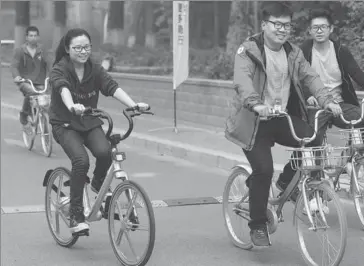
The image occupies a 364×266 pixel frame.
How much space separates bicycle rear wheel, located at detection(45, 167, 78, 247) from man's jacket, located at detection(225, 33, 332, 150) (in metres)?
1.44

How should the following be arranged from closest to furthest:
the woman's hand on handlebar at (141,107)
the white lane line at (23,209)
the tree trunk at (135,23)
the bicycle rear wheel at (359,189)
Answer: the woman's hand on handlebar at (141,107)
the bicycle rear wheel at (359,189)
the white lane line at (23,209)
the tree trunk at (135,23)

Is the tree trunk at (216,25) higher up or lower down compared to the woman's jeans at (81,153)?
higher up

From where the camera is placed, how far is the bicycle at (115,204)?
5.84 meters

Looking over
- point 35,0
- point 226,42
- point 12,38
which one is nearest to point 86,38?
point 226,42

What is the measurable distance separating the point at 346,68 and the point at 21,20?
782 inches

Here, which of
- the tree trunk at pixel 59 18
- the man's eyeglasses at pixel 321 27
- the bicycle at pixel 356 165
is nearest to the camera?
the bicycle at pixel 356 165

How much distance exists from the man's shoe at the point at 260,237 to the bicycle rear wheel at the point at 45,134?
642 centimetres

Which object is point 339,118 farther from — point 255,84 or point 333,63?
point 255,84

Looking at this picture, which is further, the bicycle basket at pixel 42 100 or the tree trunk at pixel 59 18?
the tree trunk at pixel 59 18

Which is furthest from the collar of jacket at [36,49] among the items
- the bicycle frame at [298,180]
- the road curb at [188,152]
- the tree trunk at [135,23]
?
the bicycle frame at [298,180]

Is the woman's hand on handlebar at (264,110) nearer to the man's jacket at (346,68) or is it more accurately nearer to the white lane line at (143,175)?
the man's jacket at (346,68)

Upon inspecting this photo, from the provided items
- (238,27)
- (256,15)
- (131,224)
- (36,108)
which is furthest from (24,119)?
(131,224)

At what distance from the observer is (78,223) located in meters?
6.55

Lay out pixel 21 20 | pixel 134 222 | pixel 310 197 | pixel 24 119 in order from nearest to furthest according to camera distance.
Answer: pixel 310 197 < pixel 134 222 < pixel 24 119 < pixel 21 20
